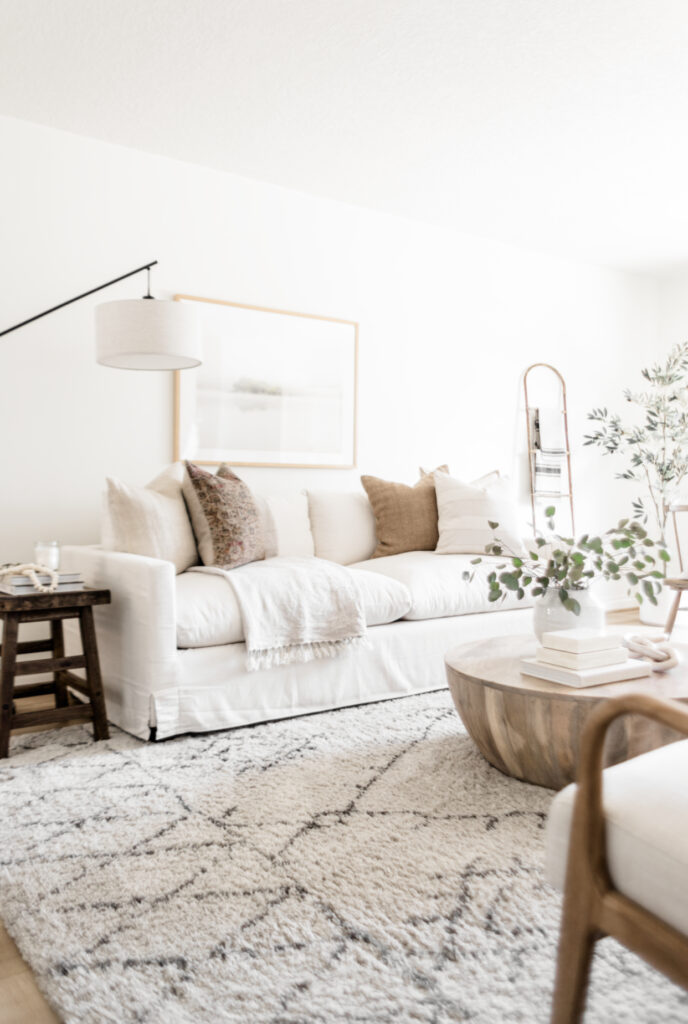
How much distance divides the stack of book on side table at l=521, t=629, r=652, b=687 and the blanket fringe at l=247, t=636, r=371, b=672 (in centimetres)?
98

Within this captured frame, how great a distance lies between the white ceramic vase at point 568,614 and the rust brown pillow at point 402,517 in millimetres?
1570

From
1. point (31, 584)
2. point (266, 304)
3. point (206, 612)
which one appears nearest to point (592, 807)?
point (206, 612)

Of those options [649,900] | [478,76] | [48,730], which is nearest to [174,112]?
[478,76]

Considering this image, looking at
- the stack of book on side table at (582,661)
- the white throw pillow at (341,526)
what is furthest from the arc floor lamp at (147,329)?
the stack of book on side table at (582,661)

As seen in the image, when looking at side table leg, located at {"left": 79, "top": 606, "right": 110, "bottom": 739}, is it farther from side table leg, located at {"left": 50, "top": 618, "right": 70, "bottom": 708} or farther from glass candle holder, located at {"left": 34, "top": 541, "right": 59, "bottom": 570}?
side table leg, located at {"left": 50, "top": 618, "right": 70, "bottom": 708}

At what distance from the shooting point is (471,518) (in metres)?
3.98

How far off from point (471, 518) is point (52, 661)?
2150 millimetres

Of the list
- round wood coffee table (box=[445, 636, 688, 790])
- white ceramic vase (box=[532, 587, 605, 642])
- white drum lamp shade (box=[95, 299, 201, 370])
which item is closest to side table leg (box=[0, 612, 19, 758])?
white drum lamp shade (box=[95, 299, 201, 370])

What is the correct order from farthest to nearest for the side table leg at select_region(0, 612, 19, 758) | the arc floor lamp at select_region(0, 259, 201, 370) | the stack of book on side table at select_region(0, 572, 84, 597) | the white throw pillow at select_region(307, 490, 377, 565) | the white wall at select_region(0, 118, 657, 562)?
the white throw pillow at select_region(307, 490, 377, 565), the white wall at select_region(0, 118, 657, 562), the arc floor lamp at select_region(0, 259, 201, 370), the stack of book on side table at select_region(0, 572, 84, 597), the side table leg at select_region(0, 612, 19, 758)

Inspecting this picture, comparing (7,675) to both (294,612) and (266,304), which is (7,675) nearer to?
(294,612)

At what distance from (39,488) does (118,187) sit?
156cm

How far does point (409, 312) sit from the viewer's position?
497 cm

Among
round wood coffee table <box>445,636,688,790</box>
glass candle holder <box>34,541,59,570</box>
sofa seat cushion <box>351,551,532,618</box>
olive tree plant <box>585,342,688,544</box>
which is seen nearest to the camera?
round wood coffee table <box>445,636,688,790</box>

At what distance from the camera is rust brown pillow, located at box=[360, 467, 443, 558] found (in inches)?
157
